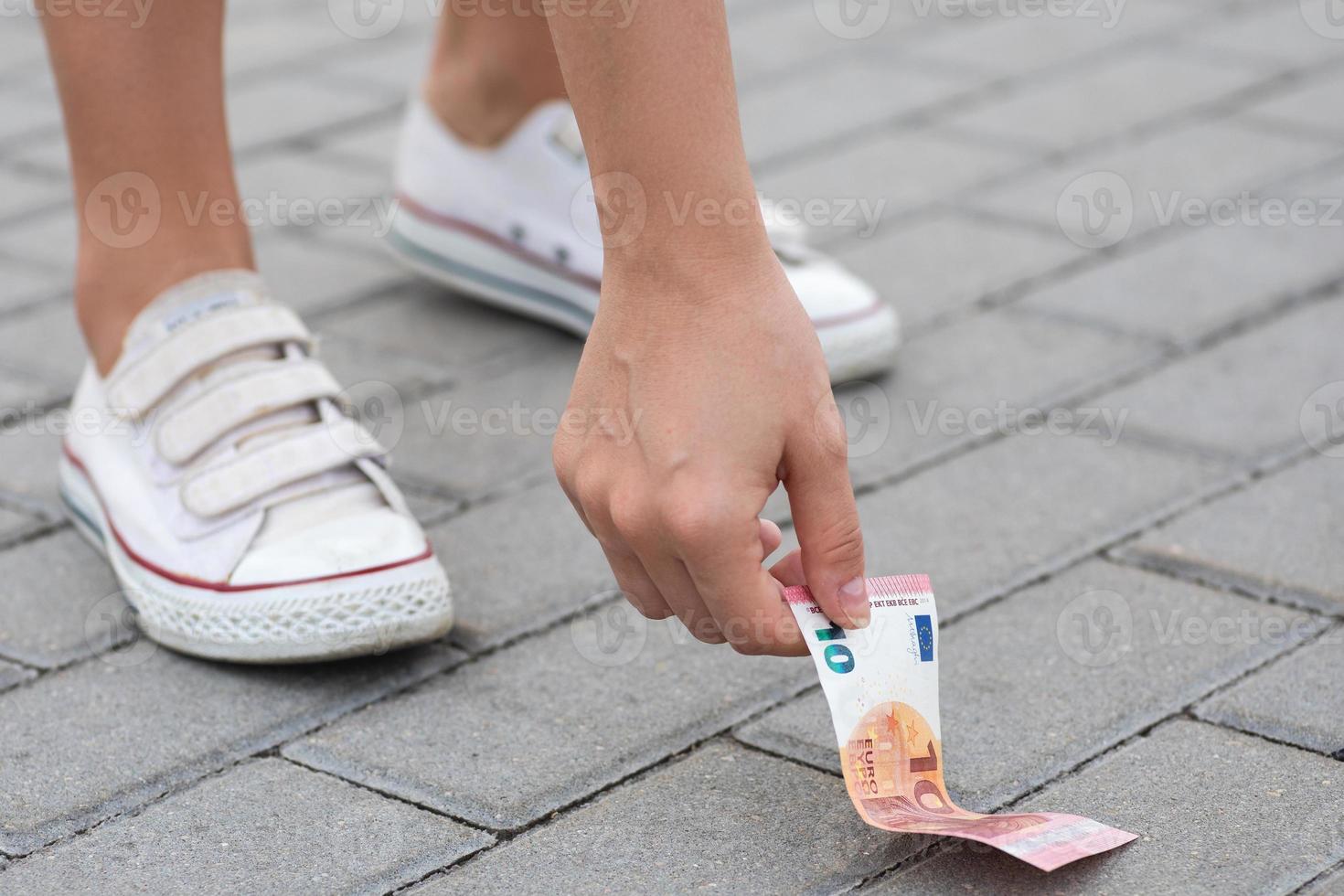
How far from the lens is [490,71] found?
2.34 metres

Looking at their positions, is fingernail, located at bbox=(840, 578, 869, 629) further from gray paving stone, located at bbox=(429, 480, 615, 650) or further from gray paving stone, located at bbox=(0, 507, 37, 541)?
gray paving stone, located at bbox=(0, 507, 37, 541)

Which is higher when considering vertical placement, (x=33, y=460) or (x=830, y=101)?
(x=830, y=101)

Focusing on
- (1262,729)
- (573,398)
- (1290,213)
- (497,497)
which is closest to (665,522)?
(573,398)

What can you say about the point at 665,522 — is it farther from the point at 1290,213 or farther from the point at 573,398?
the point at 1290,213

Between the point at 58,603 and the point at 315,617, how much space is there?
13.7 inches

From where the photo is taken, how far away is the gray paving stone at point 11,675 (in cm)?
155

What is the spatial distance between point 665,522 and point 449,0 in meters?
1.37

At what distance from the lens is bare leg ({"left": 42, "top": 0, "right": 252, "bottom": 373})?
5.49 feet
